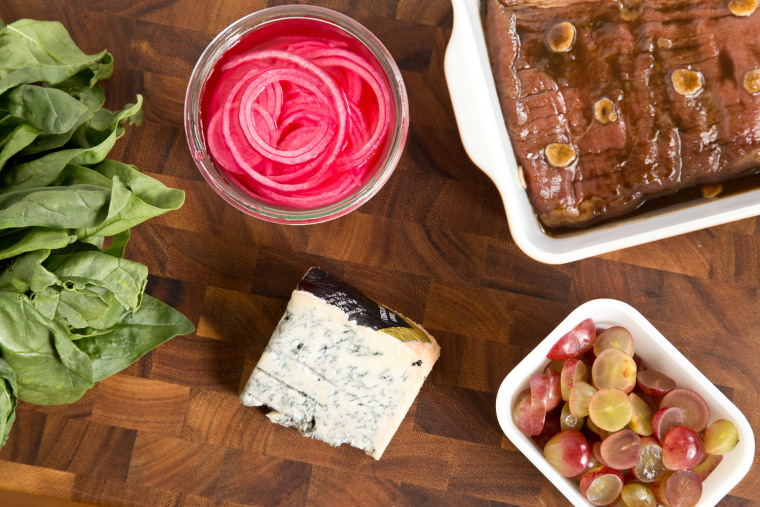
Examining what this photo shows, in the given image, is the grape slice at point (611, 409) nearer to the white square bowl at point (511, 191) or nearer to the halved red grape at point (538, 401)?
the halved red grape at point (538, 401)

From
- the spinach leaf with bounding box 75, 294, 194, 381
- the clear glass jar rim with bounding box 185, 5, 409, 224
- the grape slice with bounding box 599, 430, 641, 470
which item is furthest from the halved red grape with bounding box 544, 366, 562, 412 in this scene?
the spinach leaf with bounding box 75, 294, 194, 381

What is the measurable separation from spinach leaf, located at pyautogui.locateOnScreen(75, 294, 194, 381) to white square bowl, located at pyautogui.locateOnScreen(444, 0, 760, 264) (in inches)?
28.4

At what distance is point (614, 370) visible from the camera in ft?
4.29

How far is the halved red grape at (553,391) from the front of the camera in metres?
1.36

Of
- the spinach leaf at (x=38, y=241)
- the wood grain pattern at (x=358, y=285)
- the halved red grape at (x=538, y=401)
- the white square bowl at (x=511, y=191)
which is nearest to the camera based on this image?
the spinach leaf at (x=38, y=241)

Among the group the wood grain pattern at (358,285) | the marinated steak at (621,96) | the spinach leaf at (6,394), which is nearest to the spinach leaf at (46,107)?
the wood grain pattern at (358,285)

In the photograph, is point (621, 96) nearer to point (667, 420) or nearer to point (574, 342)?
point (574, 342)

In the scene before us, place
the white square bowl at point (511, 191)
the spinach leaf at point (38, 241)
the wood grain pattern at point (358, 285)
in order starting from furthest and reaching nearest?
the wood grain pattern at point (358, 285), the white square bowl at point (511, 191), the spinach leaf at point (38, 241)

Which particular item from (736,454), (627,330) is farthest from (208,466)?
(736,454)

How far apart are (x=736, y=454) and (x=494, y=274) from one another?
2.06ft

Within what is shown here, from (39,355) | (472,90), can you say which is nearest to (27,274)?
(39,355)

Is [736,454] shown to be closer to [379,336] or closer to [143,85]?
[379,336]

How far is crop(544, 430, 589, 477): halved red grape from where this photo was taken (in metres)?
1.32

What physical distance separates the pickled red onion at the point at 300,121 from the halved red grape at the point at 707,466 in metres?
0.95
